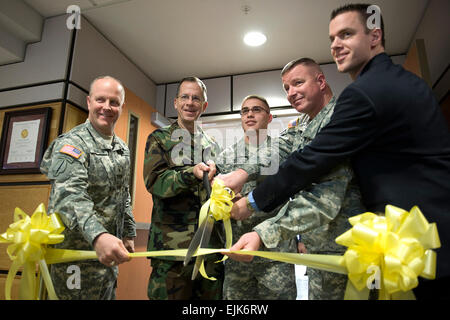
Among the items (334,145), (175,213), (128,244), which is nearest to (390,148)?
(334,145)

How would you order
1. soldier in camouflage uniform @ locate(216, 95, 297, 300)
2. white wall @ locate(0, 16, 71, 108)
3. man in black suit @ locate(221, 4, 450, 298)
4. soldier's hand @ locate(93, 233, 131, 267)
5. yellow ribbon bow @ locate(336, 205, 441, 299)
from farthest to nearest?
white wall @ locate(0, 16, 71, 108) < soldier in camouflage uniform @ locate(216, 95, 297, 300) < soldier's hand @ locate(93, 233, 131, 267) < man in black suit @ locate(221, 4, 450, 298) < yellow ribbon bow @ locate(336, 205, 441, 299)

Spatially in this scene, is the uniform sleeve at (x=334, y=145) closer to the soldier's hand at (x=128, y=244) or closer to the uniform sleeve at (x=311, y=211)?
the uniform sleeve at (x=311, y=211)

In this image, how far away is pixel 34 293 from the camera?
86 centimetres

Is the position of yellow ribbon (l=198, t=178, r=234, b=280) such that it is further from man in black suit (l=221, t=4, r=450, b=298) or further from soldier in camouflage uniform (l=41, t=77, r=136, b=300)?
soldier in camouflage uniform (l=41, t=77, r=136, b=300)

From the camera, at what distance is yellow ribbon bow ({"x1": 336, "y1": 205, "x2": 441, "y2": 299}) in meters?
0.59

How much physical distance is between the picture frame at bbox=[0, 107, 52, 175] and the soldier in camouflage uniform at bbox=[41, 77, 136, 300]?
1229 millimetres

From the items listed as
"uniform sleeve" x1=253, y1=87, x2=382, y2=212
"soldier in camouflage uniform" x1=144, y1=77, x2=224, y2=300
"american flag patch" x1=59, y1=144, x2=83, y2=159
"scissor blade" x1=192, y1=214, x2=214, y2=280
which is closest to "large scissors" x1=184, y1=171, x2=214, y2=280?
"scissor blade" x1=192, y1=214, x2=214, y2=280

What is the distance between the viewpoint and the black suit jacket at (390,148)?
2.45ft

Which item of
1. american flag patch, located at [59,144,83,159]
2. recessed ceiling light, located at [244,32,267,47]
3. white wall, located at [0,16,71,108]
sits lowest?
american flag patch, located at [59,144,83,159]

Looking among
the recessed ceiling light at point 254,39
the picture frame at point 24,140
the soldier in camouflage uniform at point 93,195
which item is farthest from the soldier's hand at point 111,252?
the recessed ceiling light at point 254,39

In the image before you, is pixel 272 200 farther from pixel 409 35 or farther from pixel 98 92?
pixel 409 35

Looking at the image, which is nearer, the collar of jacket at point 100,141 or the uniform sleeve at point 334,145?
the uniform sleeve at point 334,145

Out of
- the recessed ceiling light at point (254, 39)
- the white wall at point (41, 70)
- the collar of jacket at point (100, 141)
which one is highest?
the recessed ceiling light at point (254, 39)


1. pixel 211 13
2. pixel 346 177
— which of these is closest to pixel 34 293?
pixel 346 177
